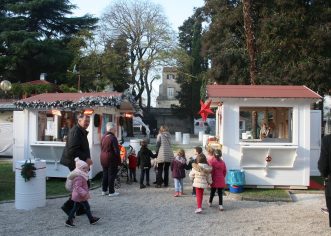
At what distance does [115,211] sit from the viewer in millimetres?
8609

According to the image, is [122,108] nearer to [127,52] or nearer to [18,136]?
[18,136]

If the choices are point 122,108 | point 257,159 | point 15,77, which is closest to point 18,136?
point 122,108

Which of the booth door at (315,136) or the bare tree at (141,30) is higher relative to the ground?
the bare tree at (141,30)

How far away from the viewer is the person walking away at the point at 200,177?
8.52 m

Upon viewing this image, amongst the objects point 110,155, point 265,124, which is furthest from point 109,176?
point 265,124

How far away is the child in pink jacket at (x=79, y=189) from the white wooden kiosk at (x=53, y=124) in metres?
5.24

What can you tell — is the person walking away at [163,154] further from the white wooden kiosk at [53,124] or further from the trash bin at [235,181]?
the white wooden kiosk at [53,124]

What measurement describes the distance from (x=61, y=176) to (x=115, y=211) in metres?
4.88

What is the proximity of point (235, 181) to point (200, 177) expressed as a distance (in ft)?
8.53

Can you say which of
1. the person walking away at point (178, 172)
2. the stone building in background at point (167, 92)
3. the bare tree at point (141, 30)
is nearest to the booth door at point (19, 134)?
the person walking away at point (178, 172)

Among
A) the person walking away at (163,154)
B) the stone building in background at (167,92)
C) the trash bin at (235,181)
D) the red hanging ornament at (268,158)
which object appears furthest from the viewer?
the stone building in background at (167,92)

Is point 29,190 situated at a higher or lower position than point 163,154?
lower

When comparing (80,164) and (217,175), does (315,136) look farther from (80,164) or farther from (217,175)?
(80,164)

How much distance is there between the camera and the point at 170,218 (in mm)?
8055
